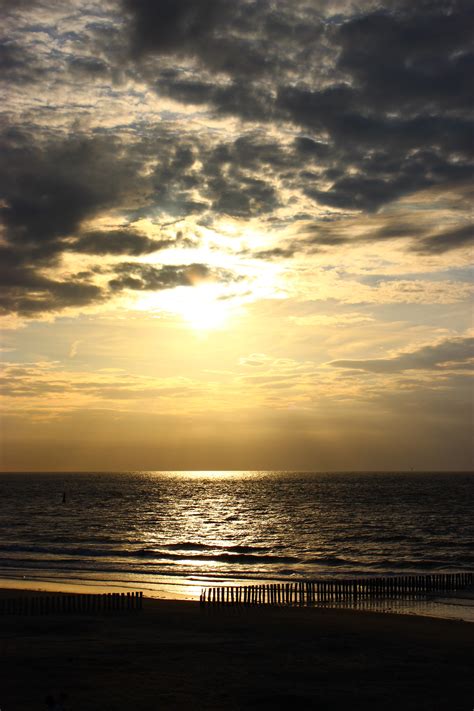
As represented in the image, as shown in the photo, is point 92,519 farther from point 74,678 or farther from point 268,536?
point 74,678

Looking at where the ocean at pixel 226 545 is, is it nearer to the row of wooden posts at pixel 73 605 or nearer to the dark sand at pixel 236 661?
the row of wooden posts at pixel 73 605

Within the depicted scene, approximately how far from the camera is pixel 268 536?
256 feet

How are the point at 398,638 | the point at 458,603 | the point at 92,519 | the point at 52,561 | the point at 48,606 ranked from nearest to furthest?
the point at 398,638 → the point at 48,606 → the point at 458,603 → the point at 52,561 → the point at 92,519

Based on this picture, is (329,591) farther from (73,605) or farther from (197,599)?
(73,605)

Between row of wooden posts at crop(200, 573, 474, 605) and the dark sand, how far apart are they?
2865mm

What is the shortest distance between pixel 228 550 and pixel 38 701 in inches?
1944

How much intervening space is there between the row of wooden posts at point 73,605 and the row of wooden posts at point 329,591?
12.5ft

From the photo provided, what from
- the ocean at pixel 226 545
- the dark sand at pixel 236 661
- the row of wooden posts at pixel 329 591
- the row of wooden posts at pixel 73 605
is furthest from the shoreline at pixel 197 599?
the row of wooden posts at pixel 73 605

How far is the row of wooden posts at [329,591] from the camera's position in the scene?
35.1m

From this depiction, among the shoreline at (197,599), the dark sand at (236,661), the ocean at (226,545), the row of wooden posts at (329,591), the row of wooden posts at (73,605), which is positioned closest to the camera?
the dark sand at (236,661)

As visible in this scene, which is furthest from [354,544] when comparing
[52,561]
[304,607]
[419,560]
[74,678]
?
[74,678]

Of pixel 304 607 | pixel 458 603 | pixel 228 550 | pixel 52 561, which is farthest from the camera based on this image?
pixel 228 550

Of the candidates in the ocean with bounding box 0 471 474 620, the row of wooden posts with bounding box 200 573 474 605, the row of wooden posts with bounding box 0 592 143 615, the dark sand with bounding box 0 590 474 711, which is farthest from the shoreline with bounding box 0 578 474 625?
the row of wooden posts with bounding box 0 592 143 615

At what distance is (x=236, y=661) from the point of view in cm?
2284
